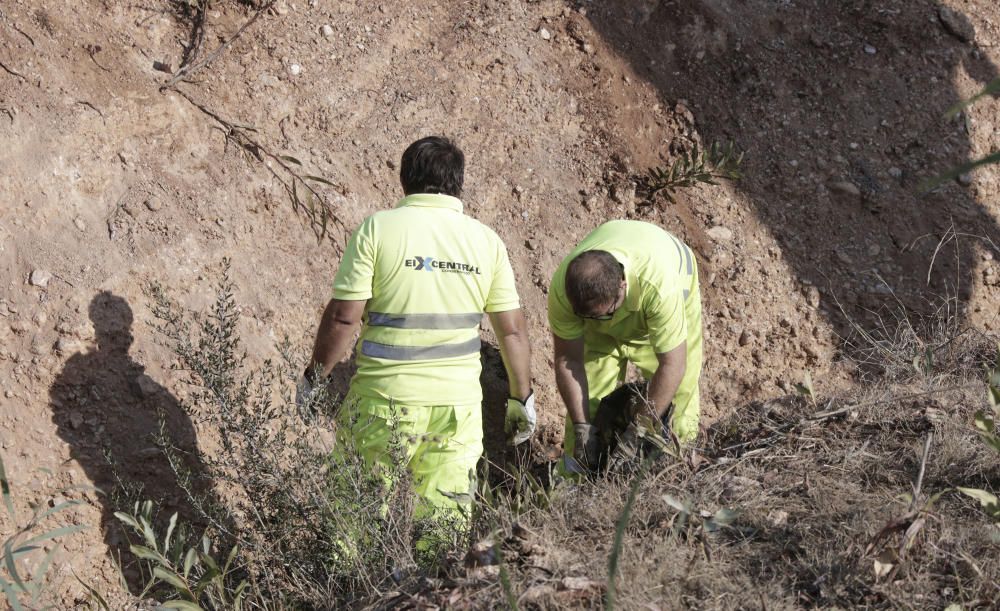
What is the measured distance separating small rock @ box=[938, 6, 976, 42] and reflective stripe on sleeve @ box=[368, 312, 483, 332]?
5.83 metres

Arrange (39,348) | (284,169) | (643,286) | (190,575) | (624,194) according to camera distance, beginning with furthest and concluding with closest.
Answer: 1. (624,194)
2. (284,169)
3. (39,348)
4. (643,286)
5. (190,575)

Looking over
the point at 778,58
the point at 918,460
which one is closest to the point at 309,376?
the point at 918,460

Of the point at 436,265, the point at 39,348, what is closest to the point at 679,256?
the point at 436,265

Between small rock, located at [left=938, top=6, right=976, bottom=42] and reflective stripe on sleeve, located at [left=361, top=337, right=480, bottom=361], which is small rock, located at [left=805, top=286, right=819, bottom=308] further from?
reflective stripe on sleeve, located at [left=361, top=337, right=480, bottom=361]

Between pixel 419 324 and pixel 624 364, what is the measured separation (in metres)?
1.51

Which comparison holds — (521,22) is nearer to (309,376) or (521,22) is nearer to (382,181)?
(382,181)

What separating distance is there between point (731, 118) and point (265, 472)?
454 centimetres

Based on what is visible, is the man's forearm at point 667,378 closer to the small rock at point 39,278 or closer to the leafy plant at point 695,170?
the leafy plant at point 695,170

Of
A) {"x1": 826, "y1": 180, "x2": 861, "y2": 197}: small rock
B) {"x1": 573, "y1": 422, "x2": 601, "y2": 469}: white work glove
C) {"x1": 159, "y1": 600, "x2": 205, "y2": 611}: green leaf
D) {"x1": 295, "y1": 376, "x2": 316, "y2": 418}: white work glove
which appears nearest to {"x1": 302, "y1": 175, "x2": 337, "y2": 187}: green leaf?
{"x1": 295, "y1": 376, "x2": 316, "y2": 418}: white work glove

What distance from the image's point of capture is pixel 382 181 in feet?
17.3

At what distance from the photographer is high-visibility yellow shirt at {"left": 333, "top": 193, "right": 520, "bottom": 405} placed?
11.3 ft

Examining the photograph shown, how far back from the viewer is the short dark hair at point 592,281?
364 centimetres

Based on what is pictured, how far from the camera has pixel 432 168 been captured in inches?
140

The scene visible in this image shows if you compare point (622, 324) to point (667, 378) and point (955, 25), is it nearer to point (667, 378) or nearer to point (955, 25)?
point (667, 378)
